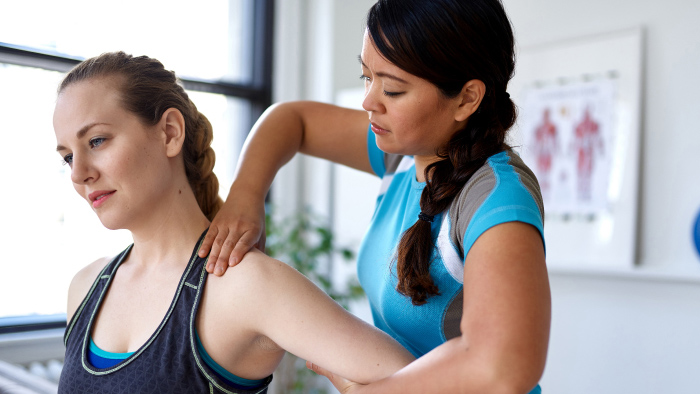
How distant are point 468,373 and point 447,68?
1.67 ft

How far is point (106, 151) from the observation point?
→ 4.05 ft

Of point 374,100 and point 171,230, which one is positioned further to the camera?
point 171,230

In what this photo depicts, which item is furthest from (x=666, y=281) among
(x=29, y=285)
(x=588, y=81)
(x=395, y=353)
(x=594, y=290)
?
(x=29, y=285)

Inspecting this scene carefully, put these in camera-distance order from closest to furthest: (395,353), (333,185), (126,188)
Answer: (395,353), (126,188), (333,185)

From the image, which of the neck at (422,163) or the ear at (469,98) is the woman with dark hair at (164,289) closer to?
the neck at (422,163)

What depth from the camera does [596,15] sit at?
280 cm

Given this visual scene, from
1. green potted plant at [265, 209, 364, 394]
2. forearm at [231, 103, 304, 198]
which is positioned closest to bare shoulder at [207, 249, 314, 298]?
forearm at [231, 103, 304, 198]

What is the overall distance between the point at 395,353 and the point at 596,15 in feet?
7.56

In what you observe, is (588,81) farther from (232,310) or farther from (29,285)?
(29,285)

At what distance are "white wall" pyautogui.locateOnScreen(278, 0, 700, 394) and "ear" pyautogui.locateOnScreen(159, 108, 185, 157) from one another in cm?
208

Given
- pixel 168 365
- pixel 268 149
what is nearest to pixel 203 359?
pixel 168 365

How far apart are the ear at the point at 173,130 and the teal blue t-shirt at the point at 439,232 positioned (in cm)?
47

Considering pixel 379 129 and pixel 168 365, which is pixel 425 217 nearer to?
pixel 379 129

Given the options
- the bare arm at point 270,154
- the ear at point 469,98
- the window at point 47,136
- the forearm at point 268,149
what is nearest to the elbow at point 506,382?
the ear at point 469,98
